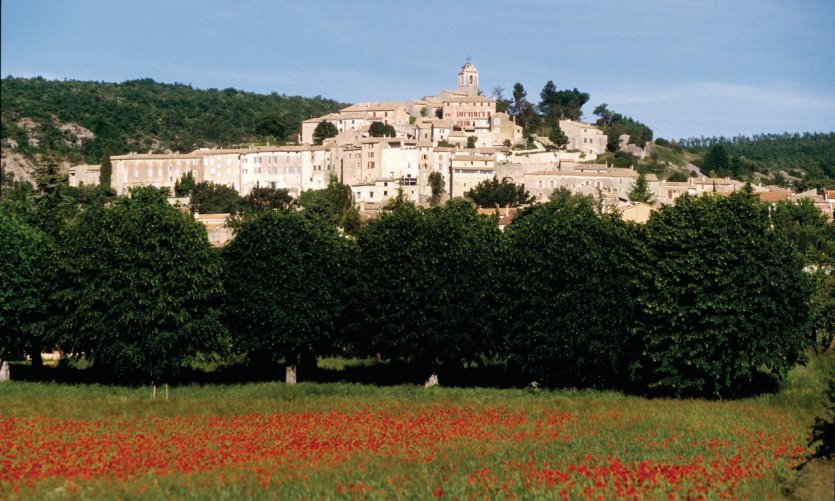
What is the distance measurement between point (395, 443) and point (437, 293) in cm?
1406

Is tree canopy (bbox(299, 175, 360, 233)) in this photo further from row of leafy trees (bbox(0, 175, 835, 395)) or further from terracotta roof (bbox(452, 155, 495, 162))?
row of leafy trees (bbox(0, 175, 835, 395))

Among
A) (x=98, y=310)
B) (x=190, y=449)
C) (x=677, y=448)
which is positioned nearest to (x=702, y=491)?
(x=677, y=448)

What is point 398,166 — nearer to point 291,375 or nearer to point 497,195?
point 497,195

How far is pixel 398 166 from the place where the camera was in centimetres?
14100

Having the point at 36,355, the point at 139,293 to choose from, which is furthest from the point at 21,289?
the point at 139,293

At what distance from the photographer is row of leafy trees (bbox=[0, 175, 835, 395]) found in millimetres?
38125

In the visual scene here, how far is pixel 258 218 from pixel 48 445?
18.4m

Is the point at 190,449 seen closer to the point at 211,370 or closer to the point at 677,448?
the point at 677,448

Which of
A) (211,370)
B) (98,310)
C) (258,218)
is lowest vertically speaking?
(211,370)

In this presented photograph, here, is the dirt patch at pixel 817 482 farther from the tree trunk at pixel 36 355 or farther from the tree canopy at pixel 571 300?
the tree trunk at pixel 36 355

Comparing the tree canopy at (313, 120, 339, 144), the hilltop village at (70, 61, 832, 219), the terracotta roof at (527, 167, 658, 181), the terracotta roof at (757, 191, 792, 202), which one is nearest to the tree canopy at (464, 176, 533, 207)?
the hilltop village at (70, 61, 832, 219)

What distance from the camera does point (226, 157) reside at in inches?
5773

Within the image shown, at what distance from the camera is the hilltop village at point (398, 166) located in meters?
138

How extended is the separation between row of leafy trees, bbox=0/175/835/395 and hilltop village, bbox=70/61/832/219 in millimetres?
84454
